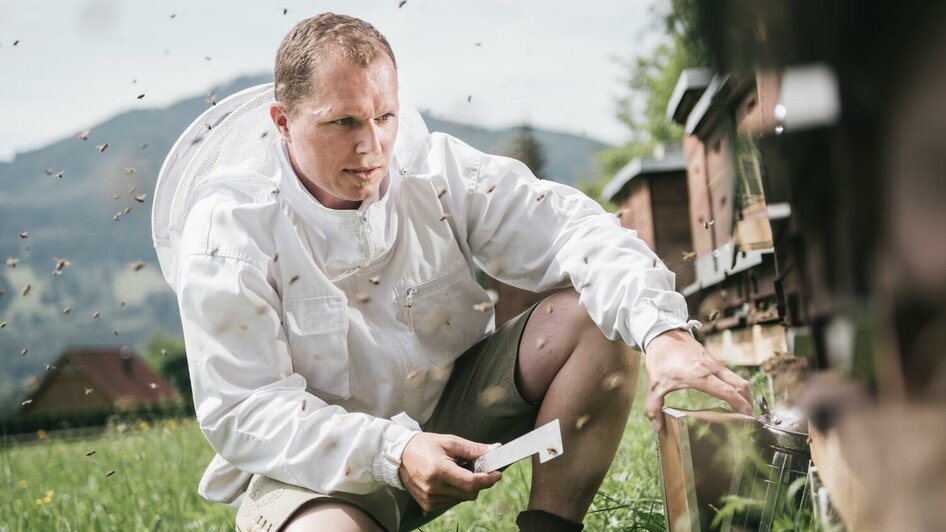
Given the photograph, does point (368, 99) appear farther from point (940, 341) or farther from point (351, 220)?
point (940, 341)

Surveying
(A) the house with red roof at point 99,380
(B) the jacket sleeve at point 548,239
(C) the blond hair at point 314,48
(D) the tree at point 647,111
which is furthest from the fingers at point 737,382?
(A) the house with red roof at point 99,380

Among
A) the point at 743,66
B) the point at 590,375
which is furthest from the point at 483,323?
the point at 743,66

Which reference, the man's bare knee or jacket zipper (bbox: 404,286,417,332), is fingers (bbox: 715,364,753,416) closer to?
the man's bare knee

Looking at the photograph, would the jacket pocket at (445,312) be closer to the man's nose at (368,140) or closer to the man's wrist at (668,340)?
the man's nose at (368,140)

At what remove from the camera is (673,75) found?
35500 millimetres

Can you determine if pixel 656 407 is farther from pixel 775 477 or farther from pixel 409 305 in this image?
pixel 409 305

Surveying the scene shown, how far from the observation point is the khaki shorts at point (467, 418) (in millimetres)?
2205

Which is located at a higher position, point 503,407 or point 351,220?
point 351,220

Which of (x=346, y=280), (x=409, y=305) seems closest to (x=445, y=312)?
(x=409, y=305)

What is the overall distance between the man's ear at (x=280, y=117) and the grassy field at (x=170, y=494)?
117 cm

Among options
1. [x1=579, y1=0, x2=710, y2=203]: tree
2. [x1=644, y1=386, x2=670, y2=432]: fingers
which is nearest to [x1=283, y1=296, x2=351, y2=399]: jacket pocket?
[x1=644, y1=386, x2=670, y2=432]: fingers

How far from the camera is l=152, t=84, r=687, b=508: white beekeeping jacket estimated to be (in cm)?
212

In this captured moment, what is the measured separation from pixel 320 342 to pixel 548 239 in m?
0.71

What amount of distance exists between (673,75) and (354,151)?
1375 inches
